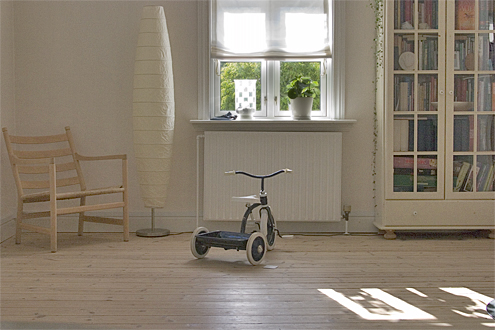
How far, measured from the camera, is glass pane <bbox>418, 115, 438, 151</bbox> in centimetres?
398

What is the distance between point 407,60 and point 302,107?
822mm

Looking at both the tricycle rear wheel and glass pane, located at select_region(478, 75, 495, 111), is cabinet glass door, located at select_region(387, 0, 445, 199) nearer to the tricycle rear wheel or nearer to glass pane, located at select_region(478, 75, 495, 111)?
glass pane, located at select_region(478, 75, 495, 111)

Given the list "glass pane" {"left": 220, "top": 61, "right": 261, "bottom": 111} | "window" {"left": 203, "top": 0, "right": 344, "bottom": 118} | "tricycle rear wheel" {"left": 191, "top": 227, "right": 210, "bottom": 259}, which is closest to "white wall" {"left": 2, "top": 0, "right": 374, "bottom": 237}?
"window" {"left": 203, "top": 0, "right": 344, "bottom": 118}

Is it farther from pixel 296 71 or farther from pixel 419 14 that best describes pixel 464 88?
pixel 296 71

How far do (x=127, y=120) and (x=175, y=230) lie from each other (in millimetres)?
929

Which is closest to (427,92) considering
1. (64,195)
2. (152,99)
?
(152,99)

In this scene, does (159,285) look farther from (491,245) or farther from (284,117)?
Answer: (491,245)

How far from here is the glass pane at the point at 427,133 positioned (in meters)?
3.98

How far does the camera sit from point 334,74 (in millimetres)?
4258

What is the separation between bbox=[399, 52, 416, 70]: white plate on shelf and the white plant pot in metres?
0.70

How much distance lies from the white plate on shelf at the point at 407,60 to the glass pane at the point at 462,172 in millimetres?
734

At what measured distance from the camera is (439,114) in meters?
3.96

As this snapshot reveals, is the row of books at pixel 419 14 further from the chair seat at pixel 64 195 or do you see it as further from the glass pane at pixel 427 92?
the chair seat at pixel 64 195

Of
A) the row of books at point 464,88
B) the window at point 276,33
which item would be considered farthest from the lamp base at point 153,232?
the row of books at point 464,88
